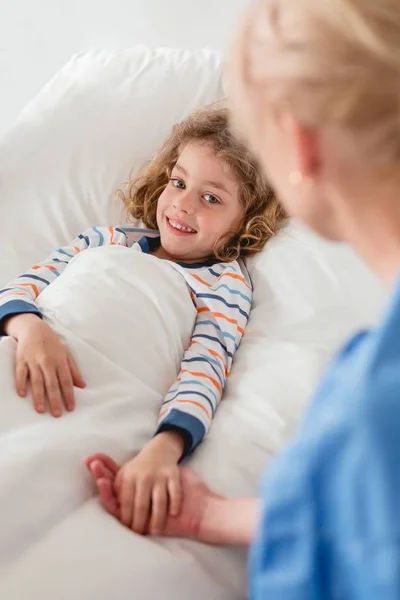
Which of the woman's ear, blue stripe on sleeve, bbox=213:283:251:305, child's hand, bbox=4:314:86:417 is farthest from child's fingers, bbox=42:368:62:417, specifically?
the woman's ear

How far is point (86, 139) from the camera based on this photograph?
62.7 inches

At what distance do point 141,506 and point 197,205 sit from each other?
63 cm

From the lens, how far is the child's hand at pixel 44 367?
0.98 m

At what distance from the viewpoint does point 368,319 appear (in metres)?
1.22

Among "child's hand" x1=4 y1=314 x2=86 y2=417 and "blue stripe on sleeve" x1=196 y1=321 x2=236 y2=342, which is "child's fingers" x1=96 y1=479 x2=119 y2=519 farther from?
"blue stripe on sleeve" x1=196 y1=321 x2=236 y2=342

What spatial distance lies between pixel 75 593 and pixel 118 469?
0.20 metres

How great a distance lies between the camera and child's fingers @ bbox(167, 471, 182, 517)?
89 cm

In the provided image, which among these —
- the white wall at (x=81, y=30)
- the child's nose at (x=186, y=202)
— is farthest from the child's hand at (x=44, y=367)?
the white wall at (x=81, y=30)

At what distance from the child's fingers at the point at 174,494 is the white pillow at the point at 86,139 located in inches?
24.8

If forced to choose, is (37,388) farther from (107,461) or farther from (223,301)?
(223,301)

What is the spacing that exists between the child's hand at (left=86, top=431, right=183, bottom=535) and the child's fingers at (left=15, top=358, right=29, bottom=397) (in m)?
0.15

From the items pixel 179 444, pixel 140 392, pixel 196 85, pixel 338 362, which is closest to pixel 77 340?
pixel 140 392

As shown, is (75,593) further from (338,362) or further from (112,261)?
(112,261)

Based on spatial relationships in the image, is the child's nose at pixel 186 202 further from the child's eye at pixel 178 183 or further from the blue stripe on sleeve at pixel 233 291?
the blue stripe on sleeve at pixel 233 291
